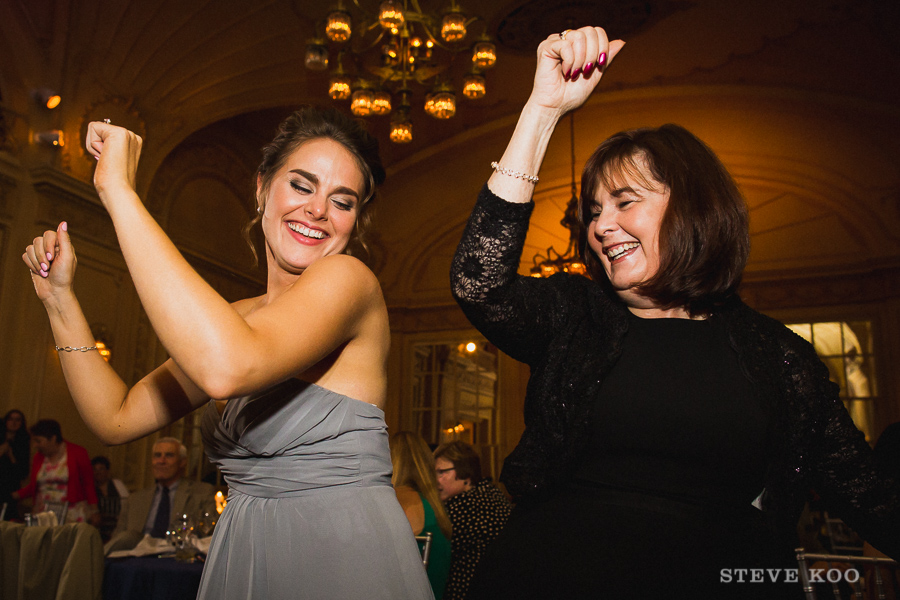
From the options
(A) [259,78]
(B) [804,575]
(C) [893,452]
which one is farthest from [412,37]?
(B) [804,575]

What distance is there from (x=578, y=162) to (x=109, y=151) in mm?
9679

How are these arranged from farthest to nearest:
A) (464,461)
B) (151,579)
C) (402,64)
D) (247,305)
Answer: (402,64) → (464,461) → (151,579) → (247,305)

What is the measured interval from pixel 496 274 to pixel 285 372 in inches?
14.2

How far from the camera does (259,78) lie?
27.6ft

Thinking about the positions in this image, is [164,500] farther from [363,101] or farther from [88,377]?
[88,377]

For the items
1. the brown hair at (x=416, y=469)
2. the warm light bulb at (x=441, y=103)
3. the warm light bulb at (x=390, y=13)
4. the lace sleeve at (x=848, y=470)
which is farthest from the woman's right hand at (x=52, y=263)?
the warm light bulb at (x=441, y=103)

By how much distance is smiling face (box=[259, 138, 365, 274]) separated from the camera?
1.47m

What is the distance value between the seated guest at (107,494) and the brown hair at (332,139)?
188 inches

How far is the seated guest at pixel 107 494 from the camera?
545 cm

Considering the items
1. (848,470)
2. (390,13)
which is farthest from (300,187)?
(390,13)

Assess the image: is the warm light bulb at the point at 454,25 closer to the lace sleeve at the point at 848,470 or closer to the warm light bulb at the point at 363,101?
the warm light bulb at the point at 363,101

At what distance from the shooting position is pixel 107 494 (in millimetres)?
6973

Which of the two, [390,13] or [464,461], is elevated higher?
[390,13]

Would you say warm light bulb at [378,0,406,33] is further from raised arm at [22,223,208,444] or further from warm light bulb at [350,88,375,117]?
raised arm at [22,223,208,444]
